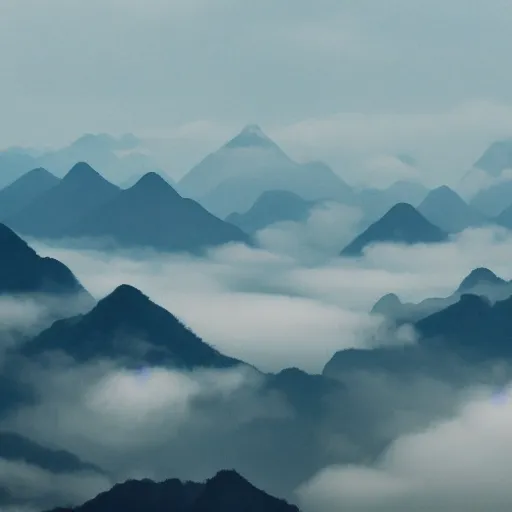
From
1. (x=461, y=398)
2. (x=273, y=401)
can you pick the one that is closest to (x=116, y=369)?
(x=273, y=401)

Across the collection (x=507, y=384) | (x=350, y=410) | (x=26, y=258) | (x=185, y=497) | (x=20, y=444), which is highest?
(x=26, y=258)

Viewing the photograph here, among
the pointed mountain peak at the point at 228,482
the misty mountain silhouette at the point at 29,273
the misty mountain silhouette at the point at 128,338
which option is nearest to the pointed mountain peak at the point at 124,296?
the misty mountain silhouette at the point at 128,338

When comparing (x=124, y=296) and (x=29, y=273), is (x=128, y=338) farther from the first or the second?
(x=29, y=273)

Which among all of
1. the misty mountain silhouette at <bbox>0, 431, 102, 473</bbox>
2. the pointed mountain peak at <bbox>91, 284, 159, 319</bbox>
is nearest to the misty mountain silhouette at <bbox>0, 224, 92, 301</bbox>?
the pointed mountain peak at <bbox>91, 284, 159, 319</bbox>

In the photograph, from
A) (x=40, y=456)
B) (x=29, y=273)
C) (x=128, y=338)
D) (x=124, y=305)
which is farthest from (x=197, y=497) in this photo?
(x=29, y=273)

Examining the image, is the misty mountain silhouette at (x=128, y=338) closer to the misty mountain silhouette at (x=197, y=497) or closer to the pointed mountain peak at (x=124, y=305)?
the pointed mountain peak at (x=124, y=305)

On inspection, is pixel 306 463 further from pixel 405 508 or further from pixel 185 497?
pixel 185 497
